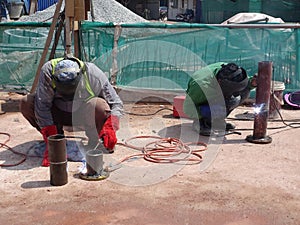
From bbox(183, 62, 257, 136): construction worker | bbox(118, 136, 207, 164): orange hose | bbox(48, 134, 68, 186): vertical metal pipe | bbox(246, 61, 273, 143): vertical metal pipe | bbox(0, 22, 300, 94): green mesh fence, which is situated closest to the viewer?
bbox(48, 134, 68, 186): vertical metal pipe

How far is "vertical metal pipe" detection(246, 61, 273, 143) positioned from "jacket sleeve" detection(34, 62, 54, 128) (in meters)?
2.57

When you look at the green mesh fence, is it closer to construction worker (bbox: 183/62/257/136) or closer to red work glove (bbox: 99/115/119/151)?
construction worker (bbox: 183/62/257/136)

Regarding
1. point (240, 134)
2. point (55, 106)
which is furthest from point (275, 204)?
point (55, 106)

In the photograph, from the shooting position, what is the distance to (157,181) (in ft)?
14.6

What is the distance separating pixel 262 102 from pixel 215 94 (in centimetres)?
64

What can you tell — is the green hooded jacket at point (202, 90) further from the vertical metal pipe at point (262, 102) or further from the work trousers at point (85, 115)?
the work trousers at point (85, 115)

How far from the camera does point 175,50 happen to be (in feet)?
25.6

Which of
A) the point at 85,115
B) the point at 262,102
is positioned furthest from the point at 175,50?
the point at 85,115

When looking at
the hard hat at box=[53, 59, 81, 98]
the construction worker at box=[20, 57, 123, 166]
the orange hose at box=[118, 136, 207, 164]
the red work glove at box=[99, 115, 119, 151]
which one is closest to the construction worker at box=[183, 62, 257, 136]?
the orange hose at box=[118, 136, 207, 164]

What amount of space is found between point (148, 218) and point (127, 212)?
0.21m

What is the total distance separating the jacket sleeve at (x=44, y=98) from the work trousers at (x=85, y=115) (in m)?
0.23

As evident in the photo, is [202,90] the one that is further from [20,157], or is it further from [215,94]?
[20,157]

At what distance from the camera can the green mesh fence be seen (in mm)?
7766

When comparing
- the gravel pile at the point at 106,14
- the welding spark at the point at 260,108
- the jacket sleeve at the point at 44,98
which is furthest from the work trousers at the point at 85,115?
the gravel pile at the point at 106,14
